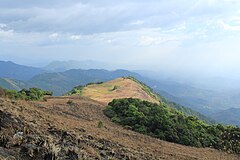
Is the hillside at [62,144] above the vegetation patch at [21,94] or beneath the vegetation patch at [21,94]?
beneath

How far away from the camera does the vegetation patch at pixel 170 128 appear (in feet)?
86.6

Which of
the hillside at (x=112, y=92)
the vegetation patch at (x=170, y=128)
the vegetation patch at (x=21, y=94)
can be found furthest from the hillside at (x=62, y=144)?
the hillside at (x=112, y=92)

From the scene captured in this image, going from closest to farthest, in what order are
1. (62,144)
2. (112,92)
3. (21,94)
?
(62,144)
(21,94)
(112,92)

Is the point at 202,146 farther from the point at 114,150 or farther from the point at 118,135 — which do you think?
the point at 114,150

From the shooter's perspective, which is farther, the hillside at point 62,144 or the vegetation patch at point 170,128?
the vegetation patch at point 170,128

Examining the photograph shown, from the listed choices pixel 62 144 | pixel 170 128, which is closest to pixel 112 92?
pixel 170 128

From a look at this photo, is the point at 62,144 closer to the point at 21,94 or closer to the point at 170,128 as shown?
the point at 170,128

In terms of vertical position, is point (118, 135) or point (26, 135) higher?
point (26, 135)

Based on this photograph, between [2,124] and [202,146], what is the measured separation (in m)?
18.1

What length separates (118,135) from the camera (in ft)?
70.6

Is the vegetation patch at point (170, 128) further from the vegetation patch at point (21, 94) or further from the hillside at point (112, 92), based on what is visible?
the hillside at point (112, 92)

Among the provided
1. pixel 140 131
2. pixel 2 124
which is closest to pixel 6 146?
pixel 2 124

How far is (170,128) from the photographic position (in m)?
26.9

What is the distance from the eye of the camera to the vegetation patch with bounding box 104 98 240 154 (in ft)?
86.6
